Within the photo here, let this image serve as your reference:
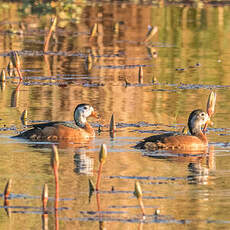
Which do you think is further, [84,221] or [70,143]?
[70,143]

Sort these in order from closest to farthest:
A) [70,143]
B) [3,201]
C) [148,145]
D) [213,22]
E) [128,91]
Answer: [3,201]
[148,145]
[70,143]
[128,91]
[213,22]

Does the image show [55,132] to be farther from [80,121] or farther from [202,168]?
[202,168]

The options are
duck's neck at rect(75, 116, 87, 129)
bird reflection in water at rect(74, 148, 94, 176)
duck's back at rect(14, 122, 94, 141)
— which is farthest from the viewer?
duck's neck at rect(75, 116, 87, 129)

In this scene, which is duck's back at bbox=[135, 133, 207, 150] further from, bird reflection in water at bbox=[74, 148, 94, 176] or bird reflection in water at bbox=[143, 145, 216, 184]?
bird reflection in water at bbox=[74, 148, 94, 176]

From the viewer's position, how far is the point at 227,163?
45.3 ft

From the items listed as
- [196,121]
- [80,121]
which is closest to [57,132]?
[80,121]

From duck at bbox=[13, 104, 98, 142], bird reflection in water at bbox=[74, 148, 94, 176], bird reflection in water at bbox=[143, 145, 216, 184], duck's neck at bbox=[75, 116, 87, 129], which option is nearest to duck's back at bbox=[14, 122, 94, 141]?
duck at bbox=[13, 104, 98, 142]

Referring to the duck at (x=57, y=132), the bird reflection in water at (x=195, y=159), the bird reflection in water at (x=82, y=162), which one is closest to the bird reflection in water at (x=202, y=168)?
the bird reflection in water at (x=195, y=159)

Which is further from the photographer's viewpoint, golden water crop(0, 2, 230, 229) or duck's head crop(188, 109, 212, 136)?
duck's head crop(188, 109, 212, 136)

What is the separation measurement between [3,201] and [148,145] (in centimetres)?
409

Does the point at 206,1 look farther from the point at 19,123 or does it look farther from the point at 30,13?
the point at 19,123

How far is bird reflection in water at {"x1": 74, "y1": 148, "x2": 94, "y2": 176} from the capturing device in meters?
13.3

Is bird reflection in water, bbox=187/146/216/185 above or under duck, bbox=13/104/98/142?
under

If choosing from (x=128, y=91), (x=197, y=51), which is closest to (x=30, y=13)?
(x=197, y=51)
